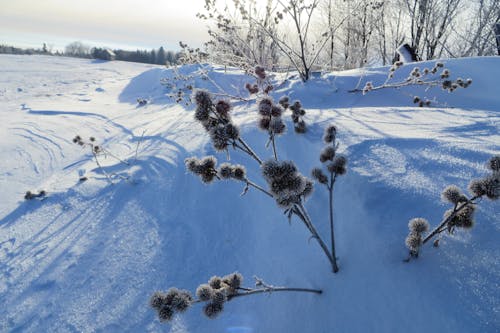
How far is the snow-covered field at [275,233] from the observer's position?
1.16m

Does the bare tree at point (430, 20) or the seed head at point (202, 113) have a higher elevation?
the bare tree at point (430, 20)

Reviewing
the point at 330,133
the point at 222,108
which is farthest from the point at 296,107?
the point at 222,108

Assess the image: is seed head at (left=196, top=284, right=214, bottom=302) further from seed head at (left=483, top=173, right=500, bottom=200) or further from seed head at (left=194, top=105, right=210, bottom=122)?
seed head at (left=483, top=173, right=500, bottom=200)

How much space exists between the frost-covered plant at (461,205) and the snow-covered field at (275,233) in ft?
0.41

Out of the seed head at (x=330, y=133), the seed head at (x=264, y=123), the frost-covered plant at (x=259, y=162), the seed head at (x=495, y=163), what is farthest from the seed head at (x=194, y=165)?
the seed head at (x=495, y=163)

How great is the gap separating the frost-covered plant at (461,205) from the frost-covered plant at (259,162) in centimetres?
37

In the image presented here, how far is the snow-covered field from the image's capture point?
1.16m

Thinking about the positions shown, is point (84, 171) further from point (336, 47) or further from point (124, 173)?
point (336, 47)

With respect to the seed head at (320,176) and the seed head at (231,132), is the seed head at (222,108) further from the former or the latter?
the seed head at (320,176)

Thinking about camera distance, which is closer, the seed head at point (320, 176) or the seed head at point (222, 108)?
the seed head at point (222, 108)

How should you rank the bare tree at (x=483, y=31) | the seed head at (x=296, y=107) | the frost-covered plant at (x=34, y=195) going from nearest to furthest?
the seed head at (x=296, y=107), the frost-covered plant at (x=34, y=195), the bare tree at (x=483, y=31)

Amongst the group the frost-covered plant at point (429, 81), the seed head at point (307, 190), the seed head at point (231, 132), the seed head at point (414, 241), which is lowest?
the seed head at point (414, 241)

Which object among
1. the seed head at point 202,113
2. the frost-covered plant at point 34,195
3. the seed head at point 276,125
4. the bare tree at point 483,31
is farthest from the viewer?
the bare tree at point 483,31

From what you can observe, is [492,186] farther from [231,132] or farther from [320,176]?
[231,132]
